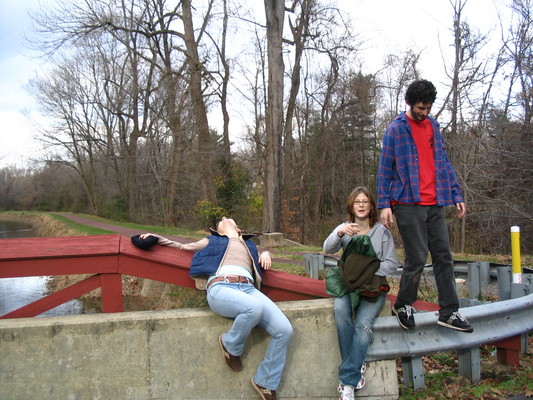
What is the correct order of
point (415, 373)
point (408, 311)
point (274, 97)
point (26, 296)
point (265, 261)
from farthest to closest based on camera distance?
point (274, 97)
point (26, 296)
point (265, 261)
point (415, 373)
point (408, 311)

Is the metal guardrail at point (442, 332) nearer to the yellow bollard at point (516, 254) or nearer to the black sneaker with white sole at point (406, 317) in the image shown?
the black sneaker with white sole at point (406, 317)

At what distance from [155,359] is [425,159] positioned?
2.43 m

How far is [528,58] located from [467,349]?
15.7 metres

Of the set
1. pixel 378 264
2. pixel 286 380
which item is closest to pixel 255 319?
pixel 286 380

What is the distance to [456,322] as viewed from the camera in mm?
3234

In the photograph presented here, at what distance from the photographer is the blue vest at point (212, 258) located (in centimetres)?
331

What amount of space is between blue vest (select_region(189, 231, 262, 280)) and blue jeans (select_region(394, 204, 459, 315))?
44.0 inches

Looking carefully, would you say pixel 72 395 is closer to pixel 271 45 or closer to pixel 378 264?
pixel 378 264

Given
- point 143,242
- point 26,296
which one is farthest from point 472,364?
point 26,296

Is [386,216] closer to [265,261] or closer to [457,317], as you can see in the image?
[457,317]

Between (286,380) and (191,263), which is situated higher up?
(191,263)

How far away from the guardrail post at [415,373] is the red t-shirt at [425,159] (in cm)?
115

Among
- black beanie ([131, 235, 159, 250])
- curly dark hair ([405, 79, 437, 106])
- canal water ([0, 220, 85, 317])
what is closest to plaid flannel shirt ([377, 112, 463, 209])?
curly dark hair ([405, 79, 437, 106])

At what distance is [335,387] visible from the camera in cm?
319
